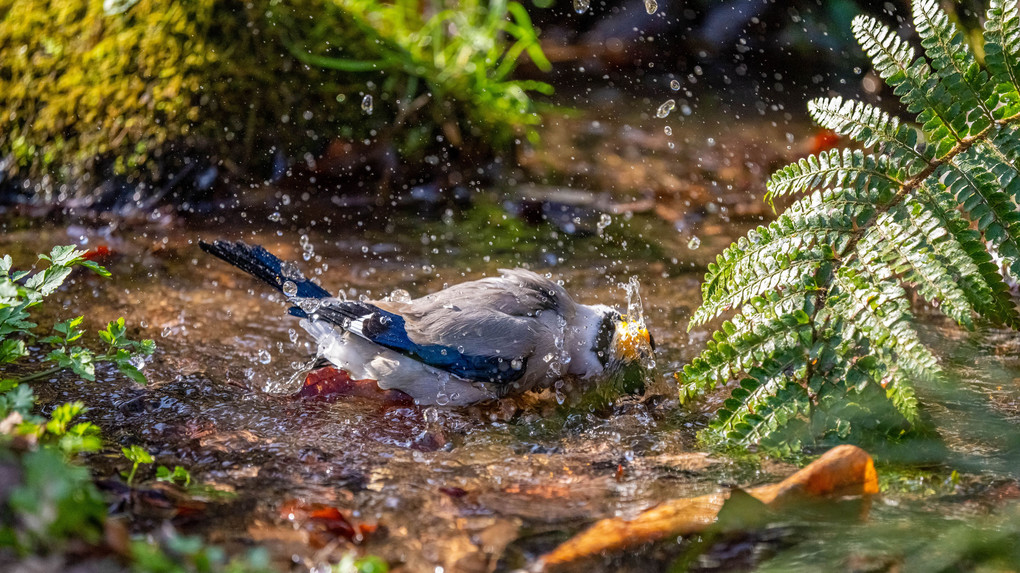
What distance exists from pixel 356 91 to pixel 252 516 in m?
4.65

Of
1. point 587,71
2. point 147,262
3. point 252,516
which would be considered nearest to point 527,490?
point 252,516

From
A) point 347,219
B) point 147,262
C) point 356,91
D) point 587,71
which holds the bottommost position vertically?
point 147,262

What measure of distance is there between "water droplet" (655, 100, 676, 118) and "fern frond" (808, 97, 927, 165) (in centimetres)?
512

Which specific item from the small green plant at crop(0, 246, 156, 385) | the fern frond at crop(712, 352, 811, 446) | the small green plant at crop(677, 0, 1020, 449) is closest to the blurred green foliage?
the small green plant at crop(0, 246, 156, 385)

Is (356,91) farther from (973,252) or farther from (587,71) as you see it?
(973,252)

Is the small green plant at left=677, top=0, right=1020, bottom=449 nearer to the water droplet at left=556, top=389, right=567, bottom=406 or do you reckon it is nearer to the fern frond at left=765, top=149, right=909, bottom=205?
the fern frond at left=765, top=149, right=909, bottom=205

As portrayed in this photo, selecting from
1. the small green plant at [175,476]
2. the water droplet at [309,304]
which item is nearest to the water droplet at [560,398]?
the water droplet at [309,304]

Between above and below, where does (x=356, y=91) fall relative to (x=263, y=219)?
above

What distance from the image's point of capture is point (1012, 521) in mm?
2477

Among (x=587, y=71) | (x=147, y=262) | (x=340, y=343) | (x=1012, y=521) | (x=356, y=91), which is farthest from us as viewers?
(x=587, y=71)

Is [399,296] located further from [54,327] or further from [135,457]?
[135,457]

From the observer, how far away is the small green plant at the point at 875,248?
291 centimetres

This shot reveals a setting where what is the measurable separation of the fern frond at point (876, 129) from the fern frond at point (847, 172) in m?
0.04

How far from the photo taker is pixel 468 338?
162 inches
